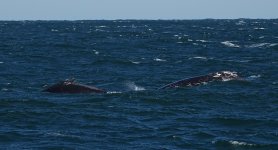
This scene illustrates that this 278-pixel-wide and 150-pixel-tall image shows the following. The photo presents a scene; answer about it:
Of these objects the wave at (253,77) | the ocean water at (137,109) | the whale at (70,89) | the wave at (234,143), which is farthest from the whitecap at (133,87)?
the wave at (234,143)

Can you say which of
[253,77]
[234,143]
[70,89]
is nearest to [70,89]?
[70,89]

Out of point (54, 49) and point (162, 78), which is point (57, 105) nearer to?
point (162, 78)

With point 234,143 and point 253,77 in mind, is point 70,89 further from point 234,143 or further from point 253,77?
point 234,143

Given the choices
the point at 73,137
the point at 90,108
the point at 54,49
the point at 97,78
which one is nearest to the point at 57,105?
the point at 90,108

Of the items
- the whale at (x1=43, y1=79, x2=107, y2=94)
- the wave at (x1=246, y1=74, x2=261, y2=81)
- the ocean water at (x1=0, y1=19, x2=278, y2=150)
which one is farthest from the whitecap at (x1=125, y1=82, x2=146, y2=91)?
the wave at (x1=246, y1=74, x2=261, y2=81)

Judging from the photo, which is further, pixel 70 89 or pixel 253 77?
pixel 253 77

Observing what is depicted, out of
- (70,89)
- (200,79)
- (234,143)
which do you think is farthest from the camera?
(200,79)

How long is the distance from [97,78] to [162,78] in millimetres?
3352

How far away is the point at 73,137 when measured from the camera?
19781 mm

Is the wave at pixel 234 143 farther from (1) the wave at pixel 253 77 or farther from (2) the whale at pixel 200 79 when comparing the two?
(1) the wave at pixel 253 77

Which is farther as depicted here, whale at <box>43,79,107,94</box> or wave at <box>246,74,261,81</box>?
wave at <box>246,74,261,81</box>

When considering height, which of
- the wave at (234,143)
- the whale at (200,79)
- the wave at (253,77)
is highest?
the wave at (234,143)

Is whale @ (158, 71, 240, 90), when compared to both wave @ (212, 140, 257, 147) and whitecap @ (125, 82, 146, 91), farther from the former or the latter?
wave @ (212, 140, 257, 147)

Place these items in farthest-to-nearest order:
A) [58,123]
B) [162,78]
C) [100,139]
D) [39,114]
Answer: [162,78]
[39,114]
[58,123]
[100,139]
